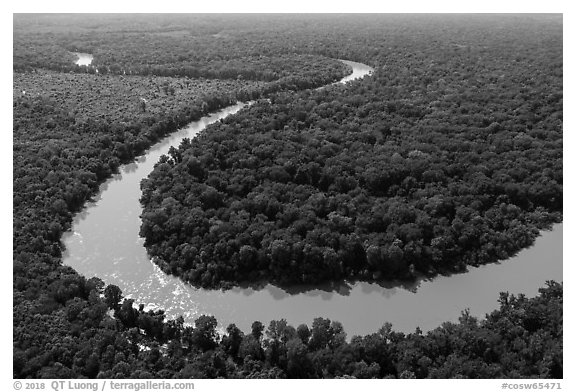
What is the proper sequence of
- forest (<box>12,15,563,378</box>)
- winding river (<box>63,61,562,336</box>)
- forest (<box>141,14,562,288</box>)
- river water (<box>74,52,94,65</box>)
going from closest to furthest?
forest (<box>12,15,563,378</box>), winding river (<box>63,61,562,336</box>), forest (<box>141,14,562,288</box>), river water (<box>74,52,94,65</box>)

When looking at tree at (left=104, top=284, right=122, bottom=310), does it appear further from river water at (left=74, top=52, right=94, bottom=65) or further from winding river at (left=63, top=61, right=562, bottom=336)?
river water at (left=74, top=52, right=94, bottom=65)

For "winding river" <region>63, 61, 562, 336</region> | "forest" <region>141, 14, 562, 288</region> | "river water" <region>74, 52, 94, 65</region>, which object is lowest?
"winding river" <region>63, 61, 562, 336</region>

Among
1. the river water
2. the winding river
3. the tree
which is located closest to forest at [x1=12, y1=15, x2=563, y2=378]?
the tree

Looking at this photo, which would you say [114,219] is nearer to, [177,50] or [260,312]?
[260,312]

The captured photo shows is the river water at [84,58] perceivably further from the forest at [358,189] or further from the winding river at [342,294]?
the winding river at [342,294]

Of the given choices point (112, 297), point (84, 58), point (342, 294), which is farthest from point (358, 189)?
point (84, 58)

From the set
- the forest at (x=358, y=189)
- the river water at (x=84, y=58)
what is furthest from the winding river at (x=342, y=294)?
the river water at (x=84, y=58)

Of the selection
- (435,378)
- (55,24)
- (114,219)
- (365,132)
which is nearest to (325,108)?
(365,132)

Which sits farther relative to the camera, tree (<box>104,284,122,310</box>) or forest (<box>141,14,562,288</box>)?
forest (<box>141,14,562,288</box>)

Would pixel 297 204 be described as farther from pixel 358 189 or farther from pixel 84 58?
pixel 84 58
